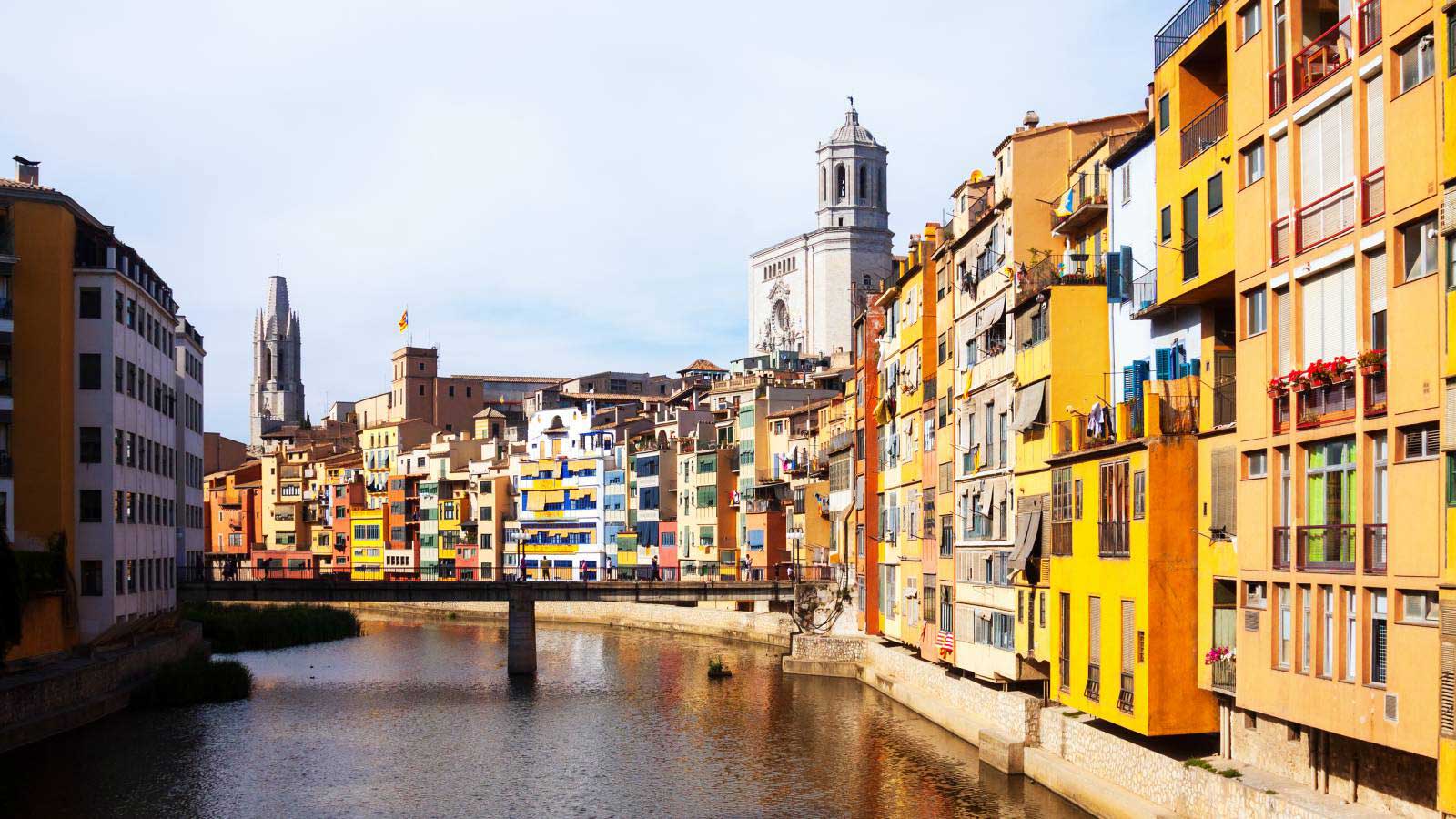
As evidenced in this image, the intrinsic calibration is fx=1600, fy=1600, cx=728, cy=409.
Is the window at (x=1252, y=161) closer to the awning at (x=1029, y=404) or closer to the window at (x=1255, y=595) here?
the window at (x=1255, y=595)

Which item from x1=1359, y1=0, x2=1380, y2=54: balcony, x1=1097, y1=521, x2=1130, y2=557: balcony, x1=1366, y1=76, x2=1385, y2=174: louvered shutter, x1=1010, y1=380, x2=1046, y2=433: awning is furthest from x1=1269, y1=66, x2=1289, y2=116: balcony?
x1=1010, y1=380, x2=1046, y2=433: awning

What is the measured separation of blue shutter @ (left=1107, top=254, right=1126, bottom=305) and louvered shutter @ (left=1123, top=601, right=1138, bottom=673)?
7578 millimetres

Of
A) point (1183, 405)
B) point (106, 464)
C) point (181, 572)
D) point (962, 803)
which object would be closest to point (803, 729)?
point (962, 803)

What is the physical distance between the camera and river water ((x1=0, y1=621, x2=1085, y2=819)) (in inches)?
1613

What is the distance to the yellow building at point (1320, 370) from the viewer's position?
23734mm

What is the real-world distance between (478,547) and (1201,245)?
4357 inches

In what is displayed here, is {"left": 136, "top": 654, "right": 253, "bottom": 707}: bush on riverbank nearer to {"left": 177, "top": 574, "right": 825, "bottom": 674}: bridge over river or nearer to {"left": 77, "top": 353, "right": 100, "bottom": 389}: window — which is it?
{"left": 77, "top": 353, "right": 100, "bottom": 389}: window

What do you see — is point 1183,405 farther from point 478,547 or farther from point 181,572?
point 478,547

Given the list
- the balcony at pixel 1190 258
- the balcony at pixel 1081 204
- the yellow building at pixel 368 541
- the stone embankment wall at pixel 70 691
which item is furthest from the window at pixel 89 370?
the yellow building at pixel 368 541

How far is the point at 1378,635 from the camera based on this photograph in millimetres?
25062

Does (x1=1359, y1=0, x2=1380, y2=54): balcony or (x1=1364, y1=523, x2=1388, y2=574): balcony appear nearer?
(x1=1364, y1=523, x2=1388, y2=574): balcony

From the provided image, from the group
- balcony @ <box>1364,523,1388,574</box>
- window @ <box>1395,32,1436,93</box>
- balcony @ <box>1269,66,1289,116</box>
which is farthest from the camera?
balcony @ <box>1269,66,1289,116</box>

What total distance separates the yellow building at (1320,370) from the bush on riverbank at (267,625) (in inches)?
2637

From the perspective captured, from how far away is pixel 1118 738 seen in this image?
34969 millimetres
